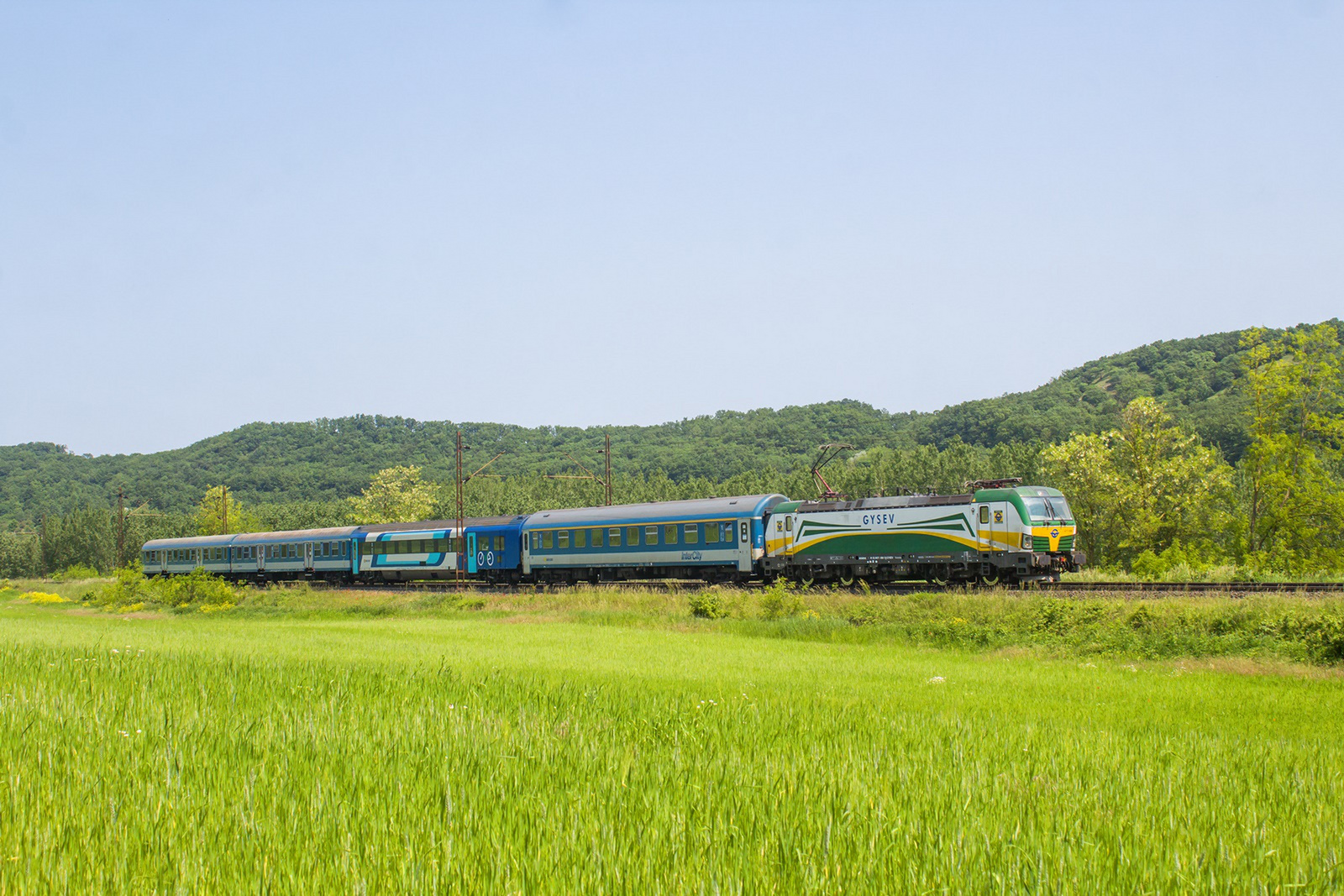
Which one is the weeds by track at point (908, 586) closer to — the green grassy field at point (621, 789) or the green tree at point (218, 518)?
the green grassy field at point (621, 789)

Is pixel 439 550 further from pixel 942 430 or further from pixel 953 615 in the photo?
pixel 942 430

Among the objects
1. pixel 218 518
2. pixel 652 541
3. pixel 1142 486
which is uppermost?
pixel 218 518

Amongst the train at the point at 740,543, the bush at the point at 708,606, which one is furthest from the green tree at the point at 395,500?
the bush at the point at 708,606

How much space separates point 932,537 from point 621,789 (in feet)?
101

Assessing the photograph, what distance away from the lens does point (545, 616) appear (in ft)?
107

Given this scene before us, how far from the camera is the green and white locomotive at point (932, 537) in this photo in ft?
109

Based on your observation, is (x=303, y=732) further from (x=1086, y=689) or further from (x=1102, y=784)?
(x=1086, y=689)

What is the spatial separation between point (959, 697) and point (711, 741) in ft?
20.5

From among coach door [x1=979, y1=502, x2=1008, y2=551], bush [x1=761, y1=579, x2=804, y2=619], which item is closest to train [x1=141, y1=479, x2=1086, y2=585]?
coach door [x1=979, y1=502, x2=1008, y2=551]

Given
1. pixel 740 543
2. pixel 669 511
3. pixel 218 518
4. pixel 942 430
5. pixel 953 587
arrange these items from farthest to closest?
pixel 942 430, pixel 218 518, pixel 669 511, pixel 740 543, pixel 953 587

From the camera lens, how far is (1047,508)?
33.8 m

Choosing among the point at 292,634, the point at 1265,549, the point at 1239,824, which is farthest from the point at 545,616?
the point at 1265,549

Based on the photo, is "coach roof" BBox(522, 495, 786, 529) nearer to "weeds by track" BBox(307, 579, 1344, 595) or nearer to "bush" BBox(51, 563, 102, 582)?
"weeds by track" BBox(307, 579, 1344, 595)

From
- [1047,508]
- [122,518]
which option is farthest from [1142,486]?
[122,518]
